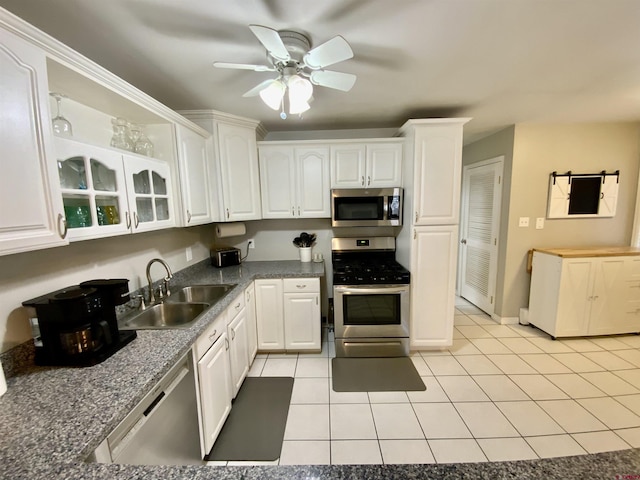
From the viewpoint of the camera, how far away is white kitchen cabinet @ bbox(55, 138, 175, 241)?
1162 millimetres

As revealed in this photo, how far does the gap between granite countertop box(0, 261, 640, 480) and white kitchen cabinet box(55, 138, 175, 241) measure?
1.89 feet

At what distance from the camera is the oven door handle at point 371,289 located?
248cm

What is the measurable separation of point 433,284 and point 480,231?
1625mm

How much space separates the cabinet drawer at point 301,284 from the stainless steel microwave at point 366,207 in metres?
0.65

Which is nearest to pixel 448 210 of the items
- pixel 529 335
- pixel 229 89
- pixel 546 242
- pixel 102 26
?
pixel 546 242

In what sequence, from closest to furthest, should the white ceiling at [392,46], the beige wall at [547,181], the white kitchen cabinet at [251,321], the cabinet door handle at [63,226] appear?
the cabinet door handle at [63,226] < the white ceiling at [392,46] < the white kitchen cabinet at [251,321] < the beige wall at [547,181]

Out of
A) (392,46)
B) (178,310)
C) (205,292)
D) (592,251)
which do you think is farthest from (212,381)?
(592,251)

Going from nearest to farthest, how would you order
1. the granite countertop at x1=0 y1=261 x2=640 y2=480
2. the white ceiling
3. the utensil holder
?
the granite countertop at x1=0 y1=261 x2=640 y2=480 < the white ceiling < the utensil holder

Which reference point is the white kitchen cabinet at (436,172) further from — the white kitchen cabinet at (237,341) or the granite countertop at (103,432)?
the granite countertop at (103,432)

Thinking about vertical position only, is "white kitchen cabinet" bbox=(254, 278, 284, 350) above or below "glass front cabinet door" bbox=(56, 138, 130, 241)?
below

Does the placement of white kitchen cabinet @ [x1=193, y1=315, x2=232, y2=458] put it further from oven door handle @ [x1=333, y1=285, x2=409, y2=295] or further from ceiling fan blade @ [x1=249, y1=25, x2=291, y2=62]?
ceiling fan blade @ [x1=249, y1=25, x2=291, y2=62]

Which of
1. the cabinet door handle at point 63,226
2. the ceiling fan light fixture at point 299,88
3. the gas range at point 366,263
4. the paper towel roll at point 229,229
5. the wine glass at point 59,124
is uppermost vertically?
the ceiling fan light fixture at point 299,88

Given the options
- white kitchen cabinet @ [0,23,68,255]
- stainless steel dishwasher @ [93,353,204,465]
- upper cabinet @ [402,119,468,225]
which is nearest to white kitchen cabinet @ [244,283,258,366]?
stainless steel dishwasher @ [93,353,204,465]

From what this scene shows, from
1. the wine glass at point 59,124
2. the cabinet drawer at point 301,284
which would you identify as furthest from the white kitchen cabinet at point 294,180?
the wine glass at point 59,124
